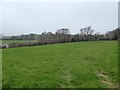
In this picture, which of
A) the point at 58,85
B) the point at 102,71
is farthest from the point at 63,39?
the point at 58,85

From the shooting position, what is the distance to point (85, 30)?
77688mm

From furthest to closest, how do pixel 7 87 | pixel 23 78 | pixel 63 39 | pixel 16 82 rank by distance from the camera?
pixel 63 39
pixel 23 78
pixel 16 82
pixel 7 87

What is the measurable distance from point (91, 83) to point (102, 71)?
10.6ft

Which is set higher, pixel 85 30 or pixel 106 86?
pixel 85 30

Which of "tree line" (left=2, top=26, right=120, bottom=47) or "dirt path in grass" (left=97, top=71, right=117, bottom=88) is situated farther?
"tree line" (left=2, top=26, right=120, bottom=47)

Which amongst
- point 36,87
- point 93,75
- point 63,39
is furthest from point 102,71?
point 63,39

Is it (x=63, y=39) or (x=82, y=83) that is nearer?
(x=82, y=83)

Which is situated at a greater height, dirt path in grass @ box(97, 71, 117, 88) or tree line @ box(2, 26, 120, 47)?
tree line @ box(2, 26, 120, 47)

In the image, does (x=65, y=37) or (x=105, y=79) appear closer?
(x=105, y=79)

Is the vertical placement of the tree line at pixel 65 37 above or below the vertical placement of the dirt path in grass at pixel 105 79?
above

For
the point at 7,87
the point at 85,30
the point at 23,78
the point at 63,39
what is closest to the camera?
the point at 7,87

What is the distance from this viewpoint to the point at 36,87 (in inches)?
343

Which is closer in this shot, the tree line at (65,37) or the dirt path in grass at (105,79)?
the dirt path in grass at (105,79)

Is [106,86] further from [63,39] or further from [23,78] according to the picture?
[63,39]
